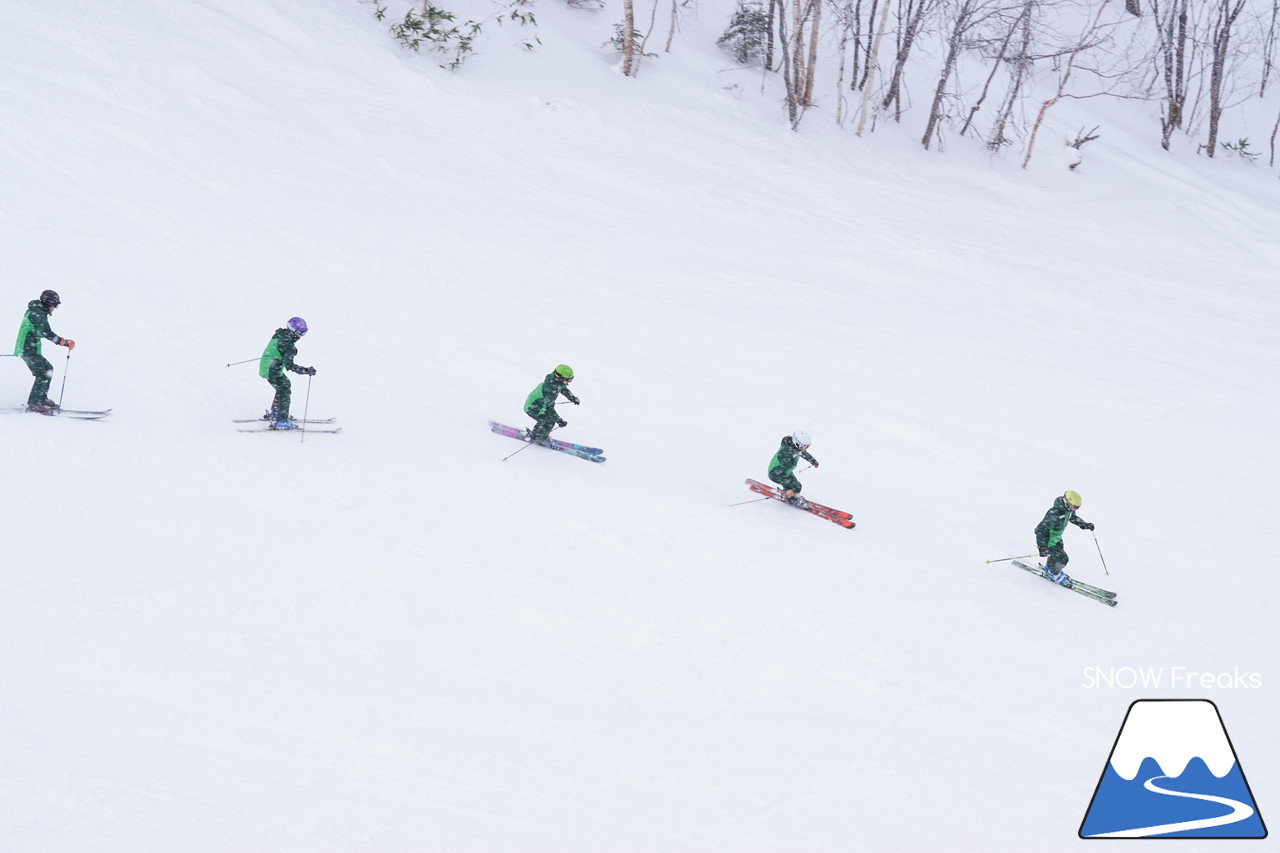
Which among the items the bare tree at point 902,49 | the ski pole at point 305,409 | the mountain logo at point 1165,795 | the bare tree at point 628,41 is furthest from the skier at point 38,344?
the bare tree at point 902,49

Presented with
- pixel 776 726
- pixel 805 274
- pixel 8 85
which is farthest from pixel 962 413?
pixel 8 85

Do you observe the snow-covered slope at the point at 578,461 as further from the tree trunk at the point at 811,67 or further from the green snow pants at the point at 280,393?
the tree trunk at the point at 811,67

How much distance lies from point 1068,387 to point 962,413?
8.34 feet

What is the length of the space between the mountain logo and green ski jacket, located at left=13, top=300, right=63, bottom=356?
1141cm

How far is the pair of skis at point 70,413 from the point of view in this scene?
34.6 feet

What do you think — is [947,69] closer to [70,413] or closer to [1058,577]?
[1058,577]

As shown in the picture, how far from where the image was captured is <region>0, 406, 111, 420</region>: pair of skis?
416 inches

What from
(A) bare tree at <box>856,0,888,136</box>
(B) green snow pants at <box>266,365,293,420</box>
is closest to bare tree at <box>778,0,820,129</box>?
(A) bare tree at <box>856,0,888,136</box>

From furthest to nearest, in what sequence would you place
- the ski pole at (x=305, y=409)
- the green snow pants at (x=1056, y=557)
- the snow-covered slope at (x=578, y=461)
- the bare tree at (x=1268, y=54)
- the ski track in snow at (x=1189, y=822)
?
the bare tree at (x=1268, y=54), the ski pole at (x=305, y=409), the green snow pants at (x=1056, y=557), the ski track in snow at (x=1189, y=822), the snow-covered slope at (x=578, y=461)

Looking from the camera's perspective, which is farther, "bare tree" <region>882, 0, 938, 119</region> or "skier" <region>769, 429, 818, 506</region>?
"bare tree" <region>882, 0, 938, 119</region>

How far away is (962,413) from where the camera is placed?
593 inches

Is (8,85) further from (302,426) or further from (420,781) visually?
(420,781)

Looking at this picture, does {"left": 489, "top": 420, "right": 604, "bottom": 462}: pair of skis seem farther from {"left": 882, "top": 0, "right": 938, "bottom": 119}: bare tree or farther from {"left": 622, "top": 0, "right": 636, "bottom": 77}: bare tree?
{"left": 882, "top": 0, "right": 938, "bottom": 119}: bare tree

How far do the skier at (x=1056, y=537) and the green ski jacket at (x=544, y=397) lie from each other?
6.00m
